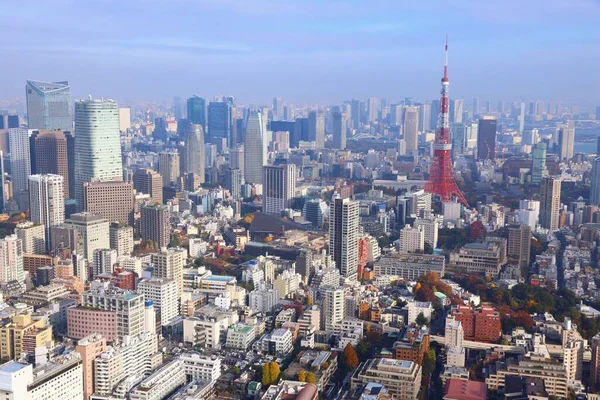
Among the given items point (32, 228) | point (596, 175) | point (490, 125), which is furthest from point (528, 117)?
point (32, 228)

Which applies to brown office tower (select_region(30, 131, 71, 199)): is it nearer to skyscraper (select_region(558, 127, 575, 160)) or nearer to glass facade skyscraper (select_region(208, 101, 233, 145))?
glass facade skyscraper (select_region(208, 101, 233, 145))

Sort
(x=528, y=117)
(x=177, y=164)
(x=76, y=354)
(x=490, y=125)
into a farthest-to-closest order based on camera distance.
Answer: (x=528, y=117), (x=490, y=125), (x=177, y=164), (x=76, y=354)

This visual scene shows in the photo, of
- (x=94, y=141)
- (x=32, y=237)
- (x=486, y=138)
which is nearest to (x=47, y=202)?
(x=32, y=237)

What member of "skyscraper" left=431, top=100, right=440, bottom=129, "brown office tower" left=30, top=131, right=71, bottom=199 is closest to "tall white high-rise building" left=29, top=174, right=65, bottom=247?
"brown office tower" left=30, top=131, right=71, bottom=199

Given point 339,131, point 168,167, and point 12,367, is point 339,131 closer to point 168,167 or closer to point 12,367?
point 168,167

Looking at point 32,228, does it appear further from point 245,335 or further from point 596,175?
point 596,175

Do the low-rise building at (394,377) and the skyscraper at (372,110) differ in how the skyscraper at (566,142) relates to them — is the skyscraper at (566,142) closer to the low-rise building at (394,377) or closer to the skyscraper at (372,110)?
the skyscraper at (372,110)

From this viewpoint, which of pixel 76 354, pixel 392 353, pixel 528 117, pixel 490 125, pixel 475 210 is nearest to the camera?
pixel 76 354
